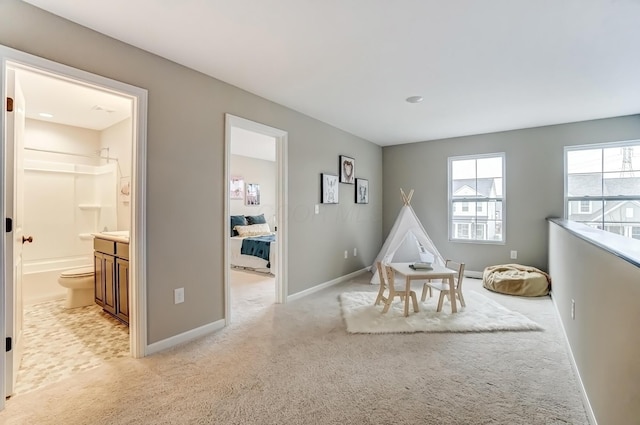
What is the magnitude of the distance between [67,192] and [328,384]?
15.0 feet

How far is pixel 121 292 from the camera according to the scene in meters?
3.02

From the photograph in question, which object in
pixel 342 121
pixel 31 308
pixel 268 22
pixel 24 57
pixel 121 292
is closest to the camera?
pixel 24 57

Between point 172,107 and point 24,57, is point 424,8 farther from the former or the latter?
point 24,57

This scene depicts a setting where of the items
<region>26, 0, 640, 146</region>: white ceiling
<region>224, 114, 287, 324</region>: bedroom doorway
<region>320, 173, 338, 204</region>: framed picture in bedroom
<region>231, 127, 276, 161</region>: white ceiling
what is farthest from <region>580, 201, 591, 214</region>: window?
<region>231, 127, 276, 161</region>: white ceiling

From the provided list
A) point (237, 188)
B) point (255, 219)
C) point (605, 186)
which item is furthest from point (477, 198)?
point (237, 188)

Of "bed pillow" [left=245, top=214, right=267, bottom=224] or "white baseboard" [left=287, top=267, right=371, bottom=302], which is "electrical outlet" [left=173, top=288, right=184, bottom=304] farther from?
"bed pillow" [left=245, top=214, right=267, bottom=224]

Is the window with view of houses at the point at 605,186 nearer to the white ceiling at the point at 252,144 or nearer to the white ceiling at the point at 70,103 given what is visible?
the white ceiling at the point at 252,144

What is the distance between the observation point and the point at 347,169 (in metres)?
5.03

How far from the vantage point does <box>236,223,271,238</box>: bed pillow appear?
21.9ft

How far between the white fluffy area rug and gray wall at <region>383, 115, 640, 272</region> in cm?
163

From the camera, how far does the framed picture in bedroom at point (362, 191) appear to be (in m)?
5.34

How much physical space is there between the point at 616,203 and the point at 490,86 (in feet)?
9.44

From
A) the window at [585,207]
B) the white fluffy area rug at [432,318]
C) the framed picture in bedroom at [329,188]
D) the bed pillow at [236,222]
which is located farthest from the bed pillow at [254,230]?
the window at [585,207]

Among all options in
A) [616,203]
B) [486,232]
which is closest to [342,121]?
[486,232]
